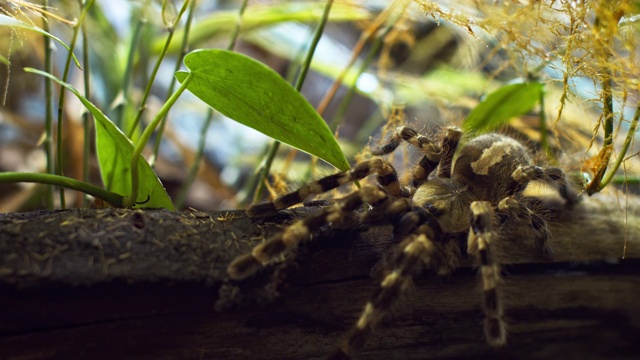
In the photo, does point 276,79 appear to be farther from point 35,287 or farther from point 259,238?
point 35,287

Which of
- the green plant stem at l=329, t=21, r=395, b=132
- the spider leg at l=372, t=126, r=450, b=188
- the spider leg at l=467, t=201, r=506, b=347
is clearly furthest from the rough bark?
the green plant stem at l=329, t=21, r=395, b=132

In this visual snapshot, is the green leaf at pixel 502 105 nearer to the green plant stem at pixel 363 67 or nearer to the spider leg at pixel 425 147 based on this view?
the spider leg at pixel 425 147

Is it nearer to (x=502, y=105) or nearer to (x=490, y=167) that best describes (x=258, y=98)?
(x=490, y=167)

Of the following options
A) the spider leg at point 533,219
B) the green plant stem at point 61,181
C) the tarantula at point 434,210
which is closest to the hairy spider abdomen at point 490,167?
the tarantula at point 434,210

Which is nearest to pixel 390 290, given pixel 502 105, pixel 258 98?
pixel 258 98

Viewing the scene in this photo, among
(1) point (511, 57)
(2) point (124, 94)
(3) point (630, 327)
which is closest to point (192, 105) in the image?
(2) point (124, 94)

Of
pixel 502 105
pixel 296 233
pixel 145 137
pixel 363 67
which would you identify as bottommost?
pixel 296 233
